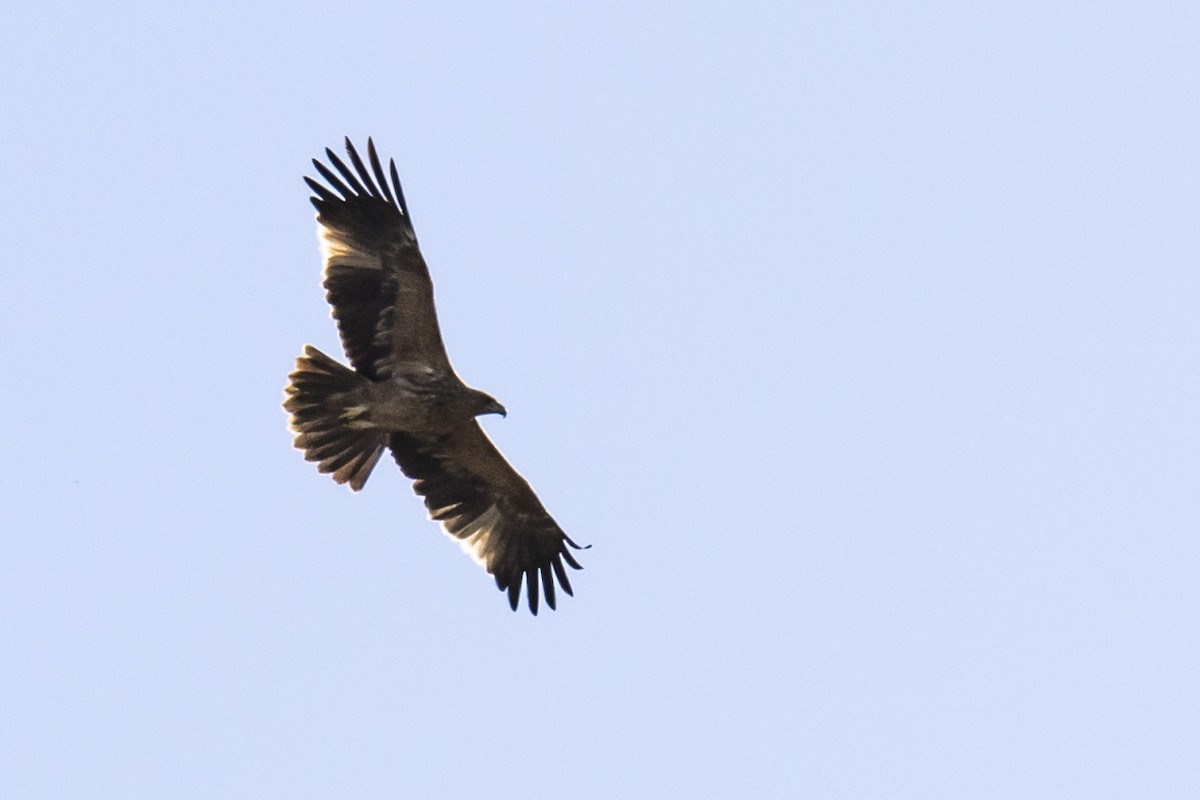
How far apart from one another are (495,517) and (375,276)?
2230 millimetres

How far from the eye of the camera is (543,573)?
1461 cm

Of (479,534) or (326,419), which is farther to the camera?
(479,534)

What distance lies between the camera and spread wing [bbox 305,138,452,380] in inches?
524

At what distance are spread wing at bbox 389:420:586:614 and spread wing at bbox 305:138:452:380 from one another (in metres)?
1.08

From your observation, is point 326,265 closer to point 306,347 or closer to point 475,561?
point 306,347

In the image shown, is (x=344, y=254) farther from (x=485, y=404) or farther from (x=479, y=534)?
(x=479, y=534)

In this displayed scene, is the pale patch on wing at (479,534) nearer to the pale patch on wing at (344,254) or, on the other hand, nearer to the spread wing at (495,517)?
the spread wing at (495,517)

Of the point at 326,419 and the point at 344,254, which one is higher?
the point at 344,254

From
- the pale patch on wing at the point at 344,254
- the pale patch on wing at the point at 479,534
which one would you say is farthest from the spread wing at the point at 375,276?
the pale patch on wing at the point at 479,534

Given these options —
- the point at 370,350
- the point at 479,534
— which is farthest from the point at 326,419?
the point at 479,534

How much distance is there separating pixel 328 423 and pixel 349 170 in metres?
1.70

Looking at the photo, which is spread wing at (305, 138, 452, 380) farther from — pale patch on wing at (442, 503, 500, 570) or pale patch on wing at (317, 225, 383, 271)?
pale patch on wing at (442, 503, 500, 570)

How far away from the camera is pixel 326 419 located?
13508 mm

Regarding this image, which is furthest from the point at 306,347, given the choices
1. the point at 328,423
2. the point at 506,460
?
the point at 506,460
